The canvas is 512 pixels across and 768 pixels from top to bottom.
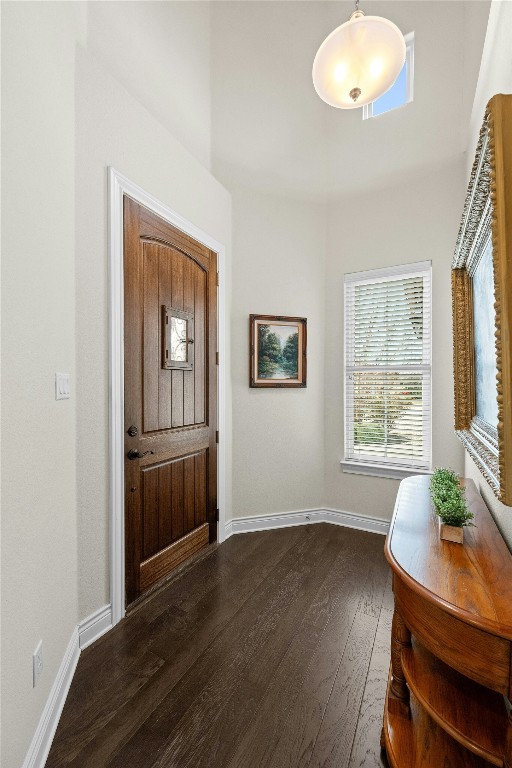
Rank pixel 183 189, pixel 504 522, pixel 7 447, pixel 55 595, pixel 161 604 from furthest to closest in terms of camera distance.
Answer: pixel 183 189, pixel 161 604, pixel 55 595, pixel 504 522, pixel 7 447

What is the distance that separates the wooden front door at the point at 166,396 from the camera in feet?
6.92

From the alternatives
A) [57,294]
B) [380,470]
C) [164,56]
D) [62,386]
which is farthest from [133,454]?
[164,56]

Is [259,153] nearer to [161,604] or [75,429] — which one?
[75,429]

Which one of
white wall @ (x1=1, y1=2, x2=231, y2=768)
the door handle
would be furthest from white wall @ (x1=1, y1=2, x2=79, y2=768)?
the door handle

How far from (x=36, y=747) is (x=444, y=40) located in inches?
185

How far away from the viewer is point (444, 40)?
2.76 metres

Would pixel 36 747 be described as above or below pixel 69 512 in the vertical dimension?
below

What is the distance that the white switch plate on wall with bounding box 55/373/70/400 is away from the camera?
154cm

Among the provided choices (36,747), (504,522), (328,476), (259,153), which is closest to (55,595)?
(36,747)

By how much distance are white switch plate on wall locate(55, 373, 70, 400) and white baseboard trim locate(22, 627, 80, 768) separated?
1128 mm

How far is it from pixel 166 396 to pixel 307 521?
6.22 feet

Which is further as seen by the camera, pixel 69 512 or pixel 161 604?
pixel 161 604

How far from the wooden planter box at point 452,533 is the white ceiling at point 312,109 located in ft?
9.52

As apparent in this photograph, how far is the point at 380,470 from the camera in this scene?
3.15 metres
